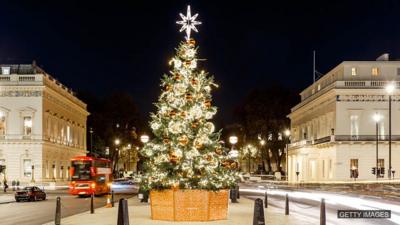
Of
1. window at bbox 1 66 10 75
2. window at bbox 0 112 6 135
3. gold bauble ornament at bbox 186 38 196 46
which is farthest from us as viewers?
window at bbox 1 66 10 75

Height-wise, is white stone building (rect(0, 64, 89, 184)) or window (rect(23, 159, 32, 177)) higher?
white stone building (rect(0, 64, 89, 184))

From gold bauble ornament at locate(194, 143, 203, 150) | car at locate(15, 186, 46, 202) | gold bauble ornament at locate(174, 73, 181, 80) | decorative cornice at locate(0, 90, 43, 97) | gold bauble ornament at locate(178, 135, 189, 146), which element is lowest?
car at locate(15, 186, 46, 202)

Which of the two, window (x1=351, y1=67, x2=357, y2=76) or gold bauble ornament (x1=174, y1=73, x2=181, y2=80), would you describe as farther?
window (x1=351, y1=67, x2=357, y2=76)

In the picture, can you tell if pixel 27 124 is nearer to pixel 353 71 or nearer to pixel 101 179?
pixel 101 179

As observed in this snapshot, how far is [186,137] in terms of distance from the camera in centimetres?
2547

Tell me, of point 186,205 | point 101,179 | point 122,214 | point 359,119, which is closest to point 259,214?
point 122,214

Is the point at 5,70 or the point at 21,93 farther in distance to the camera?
the point at 5,70

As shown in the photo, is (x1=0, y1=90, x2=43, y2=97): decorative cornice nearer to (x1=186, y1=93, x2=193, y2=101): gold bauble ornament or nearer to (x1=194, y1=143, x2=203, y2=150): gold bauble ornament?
(x1=186, y1=93, x2=193, y2=101): gold bauble ornament

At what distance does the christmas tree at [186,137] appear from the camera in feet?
82.2

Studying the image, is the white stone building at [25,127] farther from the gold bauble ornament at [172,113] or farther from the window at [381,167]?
the gold bauble ornament at [172,113]

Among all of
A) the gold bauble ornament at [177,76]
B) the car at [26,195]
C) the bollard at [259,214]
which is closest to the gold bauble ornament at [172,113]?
the gold bauble ornament at [177,76]

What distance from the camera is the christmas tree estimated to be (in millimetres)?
25062

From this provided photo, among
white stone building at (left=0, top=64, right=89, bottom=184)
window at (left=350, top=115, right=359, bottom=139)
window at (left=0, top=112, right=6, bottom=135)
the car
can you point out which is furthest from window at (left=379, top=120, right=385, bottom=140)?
window at (left=0, top=112, right=6, bottom=135)

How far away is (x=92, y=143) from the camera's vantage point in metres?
126
